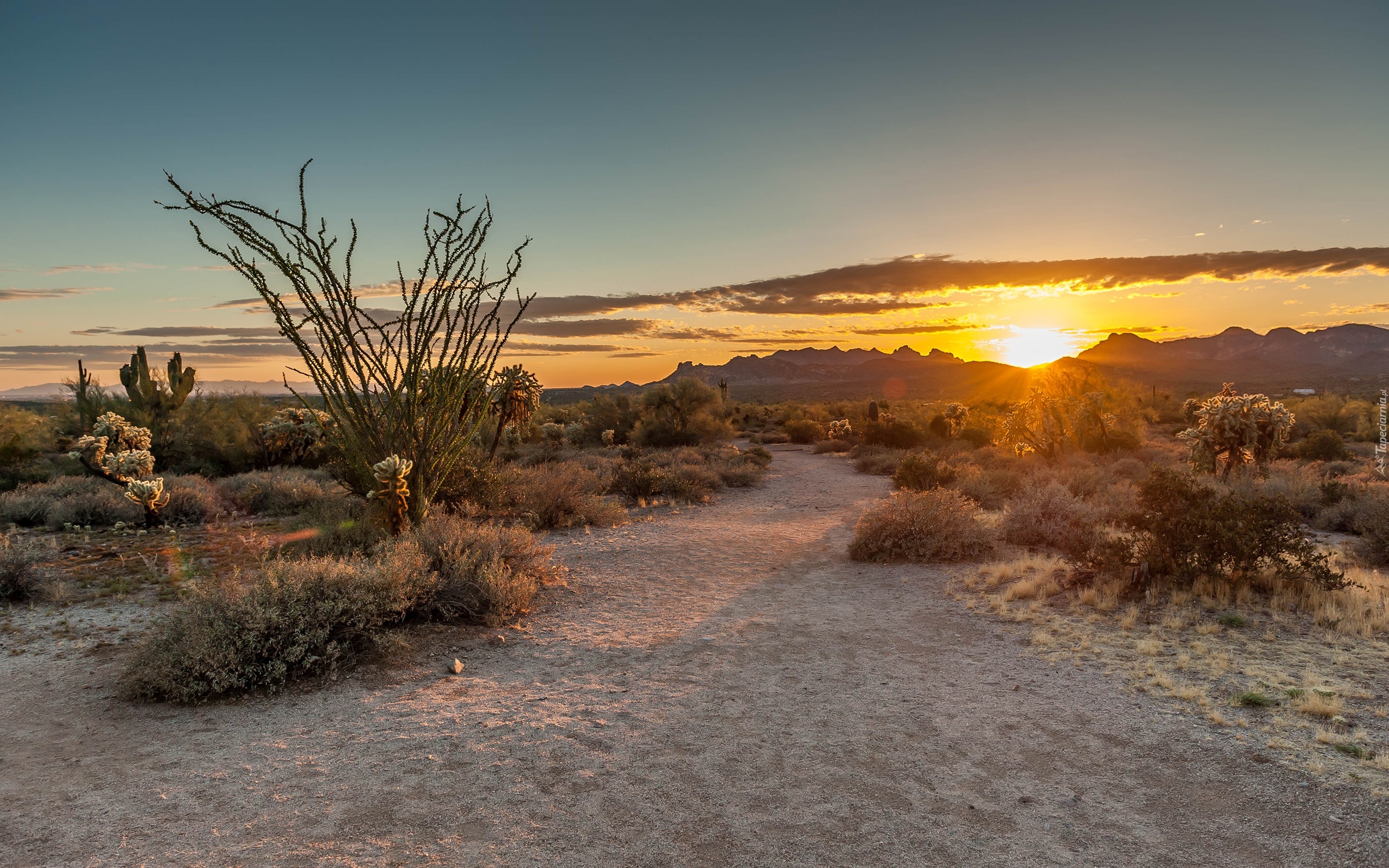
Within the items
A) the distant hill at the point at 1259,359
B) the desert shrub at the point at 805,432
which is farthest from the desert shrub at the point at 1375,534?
the distant hill at the point at 1259,359

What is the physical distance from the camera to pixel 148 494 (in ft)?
38.7

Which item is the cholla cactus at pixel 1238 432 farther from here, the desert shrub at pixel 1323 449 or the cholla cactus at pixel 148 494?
the cholla cactus at pixel 148 494

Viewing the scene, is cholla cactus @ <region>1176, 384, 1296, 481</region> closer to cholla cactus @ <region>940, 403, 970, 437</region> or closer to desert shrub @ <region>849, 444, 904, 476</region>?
desert shrub @ <region>849, 444, 904, 476</region>

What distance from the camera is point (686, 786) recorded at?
14.0 feet

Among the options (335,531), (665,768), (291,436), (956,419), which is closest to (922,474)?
(335,531)

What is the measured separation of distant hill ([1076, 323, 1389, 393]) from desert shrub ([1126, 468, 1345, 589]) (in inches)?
2612

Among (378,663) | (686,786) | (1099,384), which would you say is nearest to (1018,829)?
(686,786)

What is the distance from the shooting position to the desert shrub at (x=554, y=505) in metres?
13.4

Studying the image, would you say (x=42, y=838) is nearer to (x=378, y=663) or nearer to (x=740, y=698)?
(x=378, y=663)

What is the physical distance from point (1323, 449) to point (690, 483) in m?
19.6

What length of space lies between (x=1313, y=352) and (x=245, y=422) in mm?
137080

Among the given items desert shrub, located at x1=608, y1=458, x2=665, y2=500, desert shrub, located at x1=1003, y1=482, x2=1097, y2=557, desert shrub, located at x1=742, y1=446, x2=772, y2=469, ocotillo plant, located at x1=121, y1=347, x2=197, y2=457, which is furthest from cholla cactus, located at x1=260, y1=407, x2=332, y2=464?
desert shrub, located at x1=1003, y1=482, x2=1097, y2=557

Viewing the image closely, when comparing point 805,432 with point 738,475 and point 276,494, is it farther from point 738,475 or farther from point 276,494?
point 276,494

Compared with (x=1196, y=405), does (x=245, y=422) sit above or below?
above
